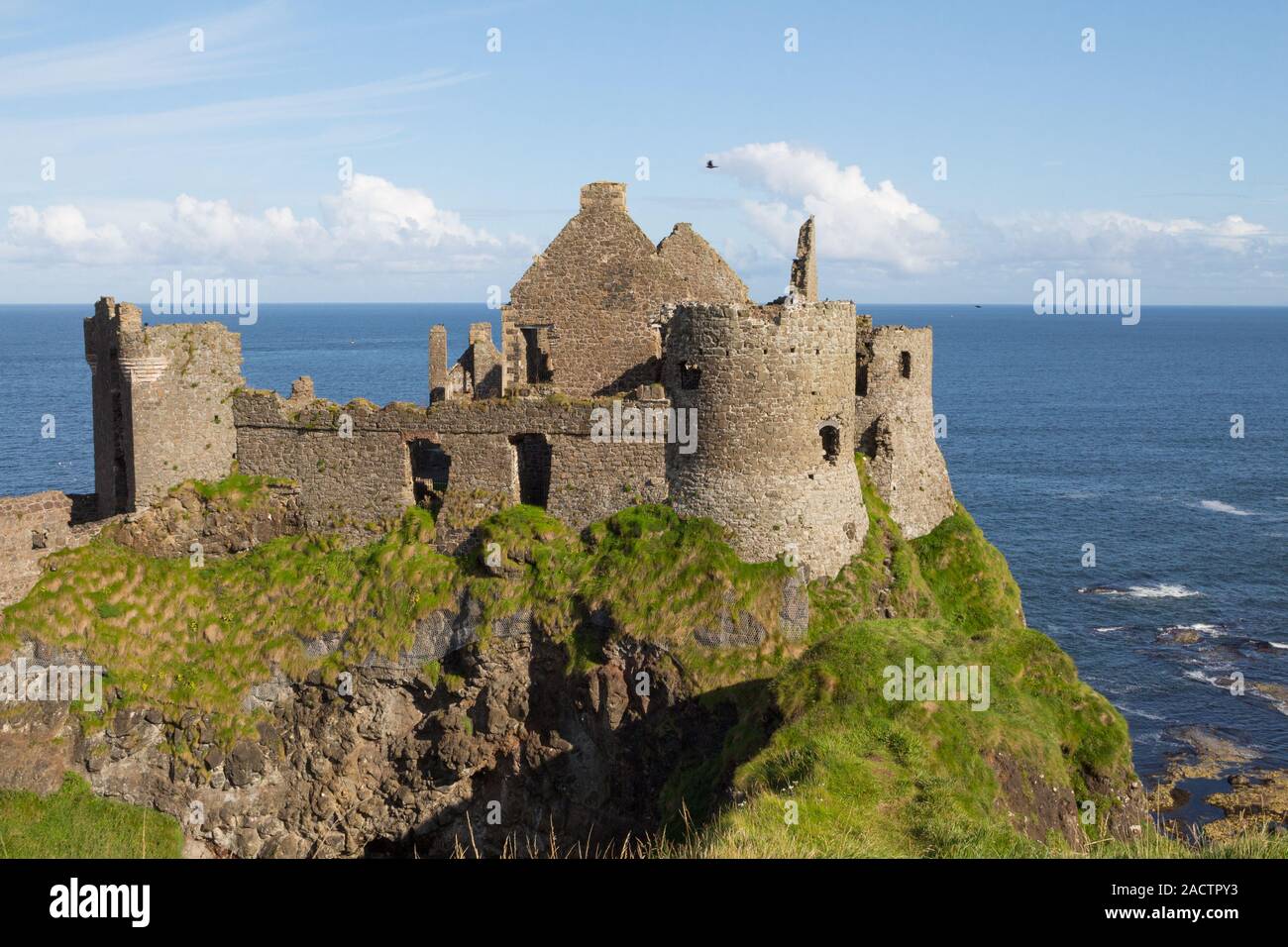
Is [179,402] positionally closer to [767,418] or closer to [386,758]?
[386,758]

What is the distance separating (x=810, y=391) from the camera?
106 feet

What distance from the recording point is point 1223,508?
91688 millimetres

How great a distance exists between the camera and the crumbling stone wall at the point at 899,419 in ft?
121

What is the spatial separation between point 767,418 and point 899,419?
23.4 ft

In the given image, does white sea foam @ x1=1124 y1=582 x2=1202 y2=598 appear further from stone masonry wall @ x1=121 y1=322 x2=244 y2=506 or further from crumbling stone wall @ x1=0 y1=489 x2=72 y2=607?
crumbling stone wall @ x1=0 y1=489 x2=72 y2=607

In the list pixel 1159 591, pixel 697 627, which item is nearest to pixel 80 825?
pixel 697 627

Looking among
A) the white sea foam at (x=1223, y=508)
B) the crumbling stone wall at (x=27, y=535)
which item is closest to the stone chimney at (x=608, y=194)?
the crumbling stone wall at (x=27, y=535)

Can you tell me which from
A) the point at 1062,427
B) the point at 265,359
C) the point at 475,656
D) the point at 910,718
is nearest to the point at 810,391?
the point at 910,718

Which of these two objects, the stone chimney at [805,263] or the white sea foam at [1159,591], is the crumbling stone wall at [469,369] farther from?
the white sea foam at [1159,591]

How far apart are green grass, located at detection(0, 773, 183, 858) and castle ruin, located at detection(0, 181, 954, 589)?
781 cm

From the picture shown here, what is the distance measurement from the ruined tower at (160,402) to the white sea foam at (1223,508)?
257 ft

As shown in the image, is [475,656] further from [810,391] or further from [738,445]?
[810,391]
